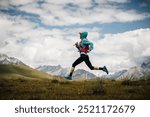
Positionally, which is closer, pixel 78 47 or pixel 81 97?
pixel 81 97

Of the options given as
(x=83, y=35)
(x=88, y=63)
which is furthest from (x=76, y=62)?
(x=83, y=35)

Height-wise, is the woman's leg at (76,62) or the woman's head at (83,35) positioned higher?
the woman's head at (83,35)

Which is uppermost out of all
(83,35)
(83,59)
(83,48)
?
(83,35)

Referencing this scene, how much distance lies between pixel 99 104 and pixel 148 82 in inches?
257

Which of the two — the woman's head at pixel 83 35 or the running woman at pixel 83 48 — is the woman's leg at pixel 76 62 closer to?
the running woman at pixel 83 48

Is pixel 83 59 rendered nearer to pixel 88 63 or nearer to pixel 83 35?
pixel 88 63

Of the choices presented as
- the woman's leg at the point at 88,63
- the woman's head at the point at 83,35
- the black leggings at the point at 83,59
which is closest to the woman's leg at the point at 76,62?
the black leggings at the point at 83,59

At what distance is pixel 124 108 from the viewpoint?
8.30 metres

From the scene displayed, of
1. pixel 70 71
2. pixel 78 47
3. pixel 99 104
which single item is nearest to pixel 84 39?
pixel 78 47

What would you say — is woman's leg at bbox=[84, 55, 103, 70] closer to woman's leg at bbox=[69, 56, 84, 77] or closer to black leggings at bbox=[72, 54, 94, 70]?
black leggings at bbox=[72, 54, 94, 70]

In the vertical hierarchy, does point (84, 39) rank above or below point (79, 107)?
above

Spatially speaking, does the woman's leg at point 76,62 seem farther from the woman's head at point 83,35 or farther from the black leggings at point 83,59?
the woman's head at point 83,35

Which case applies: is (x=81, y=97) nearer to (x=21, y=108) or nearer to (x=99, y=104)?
(x=99, y=104)

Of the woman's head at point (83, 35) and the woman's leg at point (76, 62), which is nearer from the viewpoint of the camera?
the woman's head at point (83, 35)
